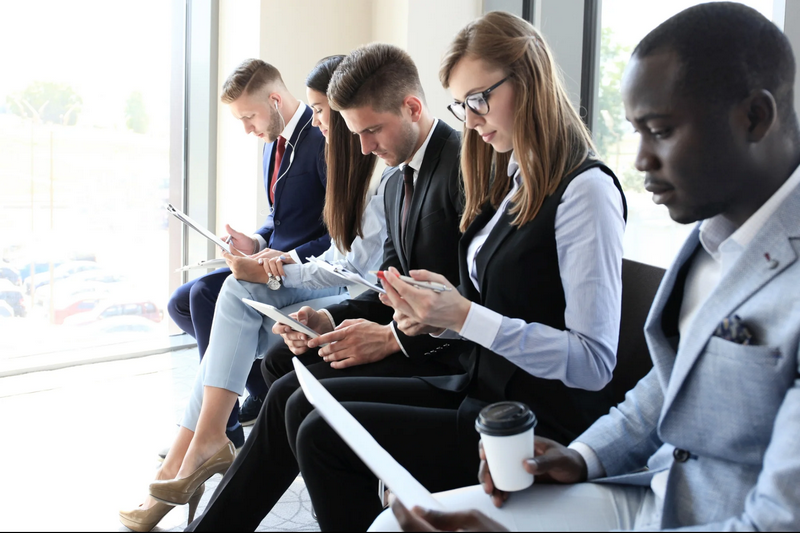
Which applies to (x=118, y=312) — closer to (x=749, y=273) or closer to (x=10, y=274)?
(x=10, y=274)

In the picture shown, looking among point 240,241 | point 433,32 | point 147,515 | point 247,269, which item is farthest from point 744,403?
point 433,32

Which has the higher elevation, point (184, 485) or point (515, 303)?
point (515, 303)

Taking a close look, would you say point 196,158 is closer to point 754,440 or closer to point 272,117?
point 272,117

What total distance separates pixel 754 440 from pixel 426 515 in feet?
1.50

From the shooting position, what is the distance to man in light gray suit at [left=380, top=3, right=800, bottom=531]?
93cm

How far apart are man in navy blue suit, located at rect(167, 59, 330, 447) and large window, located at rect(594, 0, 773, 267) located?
1.31 meters

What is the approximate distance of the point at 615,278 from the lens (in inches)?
57.4

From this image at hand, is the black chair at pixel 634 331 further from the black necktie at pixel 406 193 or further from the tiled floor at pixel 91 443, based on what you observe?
the tiled floor at pixel 91 443

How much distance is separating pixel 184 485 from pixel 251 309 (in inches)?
27.2

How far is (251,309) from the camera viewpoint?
2.61m

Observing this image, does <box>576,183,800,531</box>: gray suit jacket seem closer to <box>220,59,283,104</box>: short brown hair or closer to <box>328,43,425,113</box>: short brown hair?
<box>328,43,425,113</box>: short brown hair

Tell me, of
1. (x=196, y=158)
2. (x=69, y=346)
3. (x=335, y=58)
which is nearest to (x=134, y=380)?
(x=69, y=346)

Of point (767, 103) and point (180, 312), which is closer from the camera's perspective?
point (767, 103)

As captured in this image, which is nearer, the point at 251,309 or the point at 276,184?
the point at 251,309
